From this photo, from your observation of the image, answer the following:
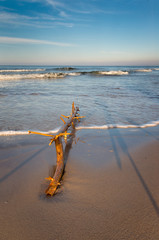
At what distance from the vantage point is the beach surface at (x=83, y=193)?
182 cm

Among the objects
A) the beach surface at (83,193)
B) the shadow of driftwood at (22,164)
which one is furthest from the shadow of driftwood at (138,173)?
the shadow of driftwood at (22,164)

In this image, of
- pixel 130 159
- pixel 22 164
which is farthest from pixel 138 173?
pixel 22 164

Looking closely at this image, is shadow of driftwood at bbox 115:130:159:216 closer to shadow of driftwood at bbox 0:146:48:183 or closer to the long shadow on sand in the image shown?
the long shadow on sand

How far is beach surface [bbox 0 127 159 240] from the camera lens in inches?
71.8

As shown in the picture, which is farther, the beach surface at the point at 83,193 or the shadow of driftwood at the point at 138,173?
the shadow of driftwood at the point at 138,173

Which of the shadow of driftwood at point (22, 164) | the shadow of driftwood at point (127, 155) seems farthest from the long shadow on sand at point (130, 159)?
the shadow of driftwood at point (22, 164)

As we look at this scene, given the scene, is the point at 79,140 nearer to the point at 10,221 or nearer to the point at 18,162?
the point at 18,162

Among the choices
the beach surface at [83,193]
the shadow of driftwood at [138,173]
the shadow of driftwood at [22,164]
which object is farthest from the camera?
the shadow of driftwood at [22,164]

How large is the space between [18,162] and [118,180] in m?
1.94

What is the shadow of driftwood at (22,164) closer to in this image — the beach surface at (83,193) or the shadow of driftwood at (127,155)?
the beach surface at (83,193)

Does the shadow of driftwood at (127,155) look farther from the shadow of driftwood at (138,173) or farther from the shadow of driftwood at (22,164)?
the shadow of driftwood at (22,164)

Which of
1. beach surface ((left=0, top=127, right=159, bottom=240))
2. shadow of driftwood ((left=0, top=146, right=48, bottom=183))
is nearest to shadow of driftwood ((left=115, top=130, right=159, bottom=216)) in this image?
beach surface ((left=0, top=127, right=159, bottom=240))

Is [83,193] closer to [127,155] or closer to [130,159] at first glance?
[130,159]

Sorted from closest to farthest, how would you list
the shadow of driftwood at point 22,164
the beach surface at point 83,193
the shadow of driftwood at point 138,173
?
1. the beach surface at point 83,193
2. the shadow of driftwood at point 138,173
3. the shadow of driftwood at point 22,164
